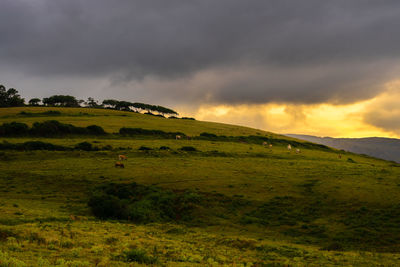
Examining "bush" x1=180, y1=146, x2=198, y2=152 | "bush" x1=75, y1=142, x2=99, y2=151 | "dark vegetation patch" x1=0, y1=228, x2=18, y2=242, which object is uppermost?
"bush" x1=180, y1=146, x2=198, y2=152

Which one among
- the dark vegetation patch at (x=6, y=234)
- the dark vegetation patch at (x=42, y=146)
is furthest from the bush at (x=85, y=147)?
the dark vegetation patch at (x=6, y=234)

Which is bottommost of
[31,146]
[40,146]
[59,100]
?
[31,146]

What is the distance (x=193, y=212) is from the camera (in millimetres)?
29797

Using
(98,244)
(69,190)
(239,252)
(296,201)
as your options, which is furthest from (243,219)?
(69,190)

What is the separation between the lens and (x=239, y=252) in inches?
743

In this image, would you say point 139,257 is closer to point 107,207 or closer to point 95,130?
point 107,207

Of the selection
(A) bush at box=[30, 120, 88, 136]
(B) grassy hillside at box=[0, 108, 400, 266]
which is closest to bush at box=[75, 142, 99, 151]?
(B) grassy hillside at box=[0, 108, 400, 266]

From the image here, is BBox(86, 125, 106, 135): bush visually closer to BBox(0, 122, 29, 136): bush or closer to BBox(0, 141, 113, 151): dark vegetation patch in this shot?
BBox(0, 122, 29, 136): bush

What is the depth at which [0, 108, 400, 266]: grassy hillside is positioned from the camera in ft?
54.9

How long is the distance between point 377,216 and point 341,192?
259 inches

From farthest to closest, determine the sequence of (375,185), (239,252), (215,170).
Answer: (215,170) < (375,185) < (239,252)

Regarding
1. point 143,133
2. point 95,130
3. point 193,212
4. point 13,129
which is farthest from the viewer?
point 143,133

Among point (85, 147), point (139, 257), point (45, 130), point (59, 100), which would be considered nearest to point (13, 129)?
point (45, 130)

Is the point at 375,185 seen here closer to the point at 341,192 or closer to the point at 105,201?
the point at 341,192
